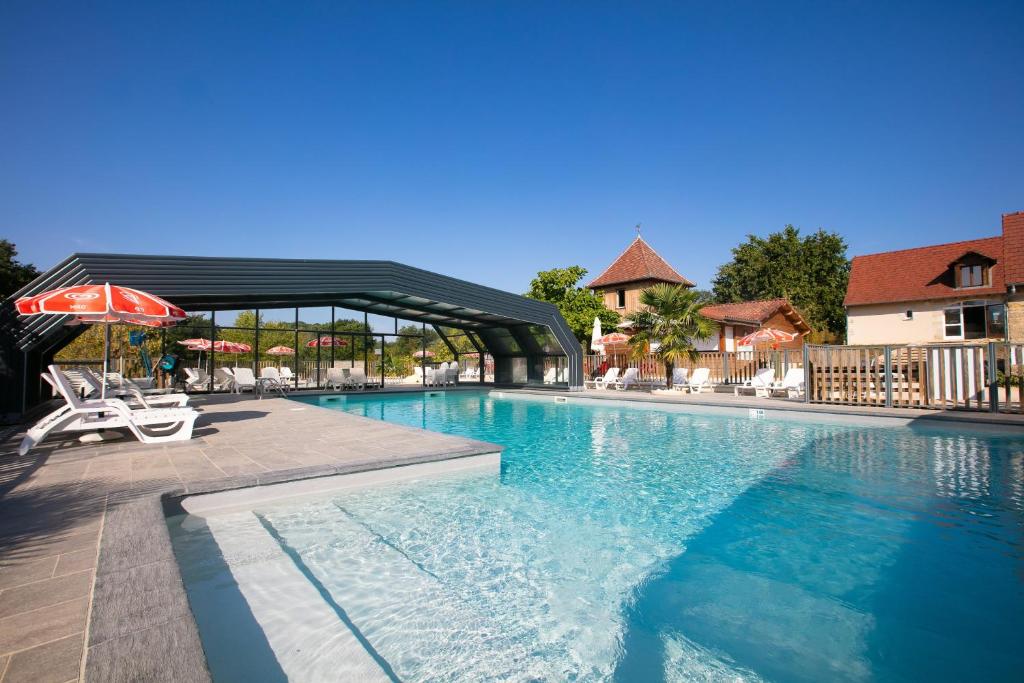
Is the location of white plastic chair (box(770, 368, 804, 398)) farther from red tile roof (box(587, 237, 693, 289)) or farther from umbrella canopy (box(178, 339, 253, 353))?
umbrella canopy (box(178, 339, 253, 353))

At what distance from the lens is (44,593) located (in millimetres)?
2381

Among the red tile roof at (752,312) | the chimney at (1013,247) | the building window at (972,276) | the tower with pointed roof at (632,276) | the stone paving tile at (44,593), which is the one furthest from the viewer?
the tower with pointed roof at (632,276)

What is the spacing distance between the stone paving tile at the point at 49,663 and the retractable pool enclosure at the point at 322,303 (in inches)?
363

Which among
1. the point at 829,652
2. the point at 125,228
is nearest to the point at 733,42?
the point at 829,652

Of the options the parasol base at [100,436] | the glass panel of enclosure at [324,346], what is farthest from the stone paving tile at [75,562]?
the glass panel of enclosure at [324,346]

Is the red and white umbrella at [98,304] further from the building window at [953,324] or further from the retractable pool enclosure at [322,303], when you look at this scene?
the building window at [953,324]

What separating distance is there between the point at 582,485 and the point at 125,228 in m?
21.6

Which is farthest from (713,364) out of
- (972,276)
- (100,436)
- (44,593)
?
(44,593)

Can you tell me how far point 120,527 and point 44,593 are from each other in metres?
0.91

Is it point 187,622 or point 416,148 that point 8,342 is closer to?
point 187,622

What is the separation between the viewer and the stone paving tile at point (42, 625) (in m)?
1.97

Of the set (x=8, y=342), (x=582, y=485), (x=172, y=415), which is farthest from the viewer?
(x=8, y=342)

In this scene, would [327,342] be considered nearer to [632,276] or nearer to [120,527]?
[120,527]

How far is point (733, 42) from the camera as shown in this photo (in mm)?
13000
